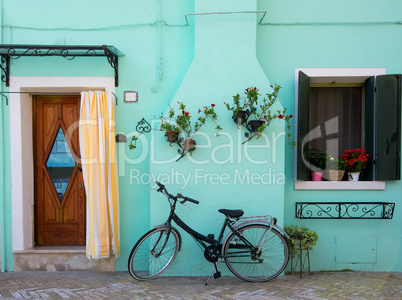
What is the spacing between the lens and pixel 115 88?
14.7ft

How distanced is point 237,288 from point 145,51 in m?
3.41

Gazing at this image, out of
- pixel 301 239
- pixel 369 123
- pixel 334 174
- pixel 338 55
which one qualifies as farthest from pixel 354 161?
pixel 338 55

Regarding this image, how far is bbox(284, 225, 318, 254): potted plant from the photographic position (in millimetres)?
4051

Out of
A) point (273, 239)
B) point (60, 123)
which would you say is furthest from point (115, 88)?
point (273, 239)

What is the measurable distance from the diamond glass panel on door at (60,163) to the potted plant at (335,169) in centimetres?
383

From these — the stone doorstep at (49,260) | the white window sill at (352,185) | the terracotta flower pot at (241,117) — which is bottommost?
the stone doorstep at (49,260)

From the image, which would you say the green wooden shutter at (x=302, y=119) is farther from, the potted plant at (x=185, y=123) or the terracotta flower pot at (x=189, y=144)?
the terracotta flower pot at (x=189, y=144)

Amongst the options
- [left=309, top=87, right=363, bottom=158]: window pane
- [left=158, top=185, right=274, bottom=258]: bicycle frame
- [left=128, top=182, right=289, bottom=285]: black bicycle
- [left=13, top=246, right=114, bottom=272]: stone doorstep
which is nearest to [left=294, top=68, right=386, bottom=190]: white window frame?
[left=309, top=87, right=363, bottom=158]: window pane

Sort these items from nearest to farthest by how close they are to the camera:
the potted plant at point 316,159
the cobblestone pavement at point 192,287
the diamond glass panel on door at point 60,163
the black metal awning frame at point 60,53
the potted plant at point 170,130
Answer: the cobblestone pavement at point 192,287, the potted plant at point 170,130, the black metal awning frame at point 60,53, the potted plant at point 316,159, the diamond glass panel on door at point 60,163

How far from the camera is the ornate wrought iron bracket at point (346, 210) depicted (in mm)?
4406

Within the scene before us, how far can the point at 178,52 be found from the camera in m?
4.49

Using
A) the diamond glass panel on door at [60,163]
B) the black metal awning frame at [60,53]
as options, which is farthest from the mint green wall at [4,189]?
the diamond glass panel on door at [60,163]

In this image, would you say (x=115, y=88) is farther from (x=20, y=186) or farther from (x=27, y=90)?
(x=20, y=186)

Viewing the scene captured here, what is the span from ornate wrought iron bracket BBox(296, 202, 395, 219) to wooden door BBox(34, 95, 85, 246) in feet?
10.8
